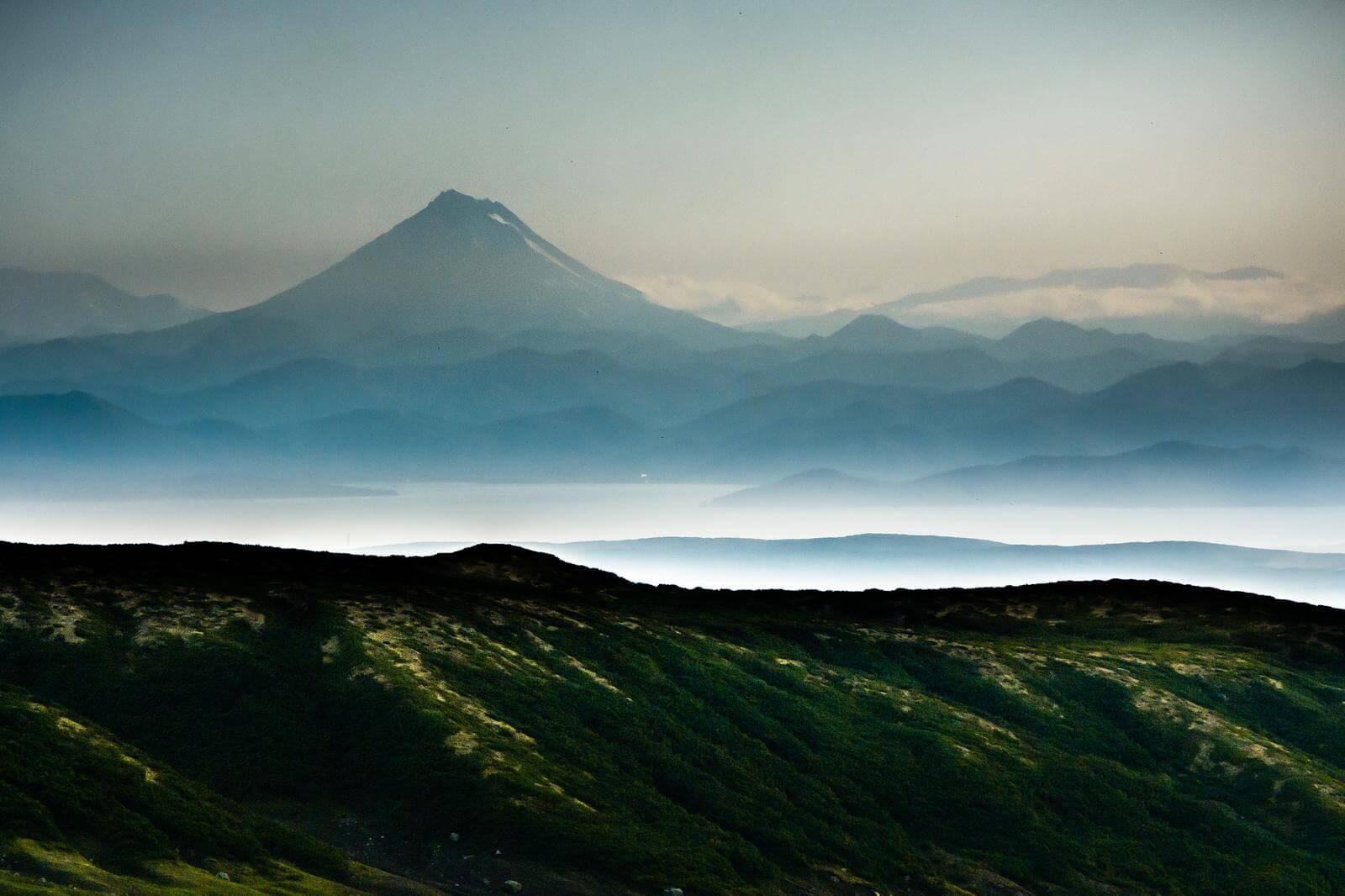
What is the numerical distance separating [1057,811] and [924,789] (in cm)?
1748

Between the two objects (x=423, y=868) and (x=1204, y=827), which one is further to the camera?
(x=1204, y=827)

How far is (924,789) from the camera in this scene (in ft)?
614

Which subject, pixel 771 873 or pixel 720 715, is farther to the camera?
pixel 720 715

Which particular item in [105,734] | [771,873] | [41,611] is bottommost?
[771,873]

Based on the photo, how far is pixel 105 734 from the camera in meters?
147

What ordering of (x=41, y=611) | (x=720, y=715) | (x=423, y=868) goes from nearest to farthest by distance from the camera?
(x=423, y=868) < (x=41, y=611) < (x=720, y=715)

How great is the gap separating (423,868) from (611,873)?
58.8 ft

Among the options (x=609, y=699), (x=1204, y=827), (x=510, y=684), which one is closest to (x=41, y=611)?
(x=510, y=684)

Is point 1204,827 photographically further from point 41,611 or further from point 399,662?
point 41,611

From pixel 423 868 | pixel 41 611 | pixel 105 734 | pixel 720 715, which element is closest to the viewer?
pixel 423 868

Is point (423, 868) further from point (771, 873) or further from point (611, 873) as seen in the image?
point (771, 873)

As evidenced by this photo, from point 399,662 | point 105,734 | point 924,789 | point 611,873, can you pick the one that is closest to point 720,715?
point 924,789

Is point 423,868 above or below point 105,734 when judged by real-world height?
below

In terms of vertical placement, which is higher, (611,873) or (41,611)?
(41,611)
